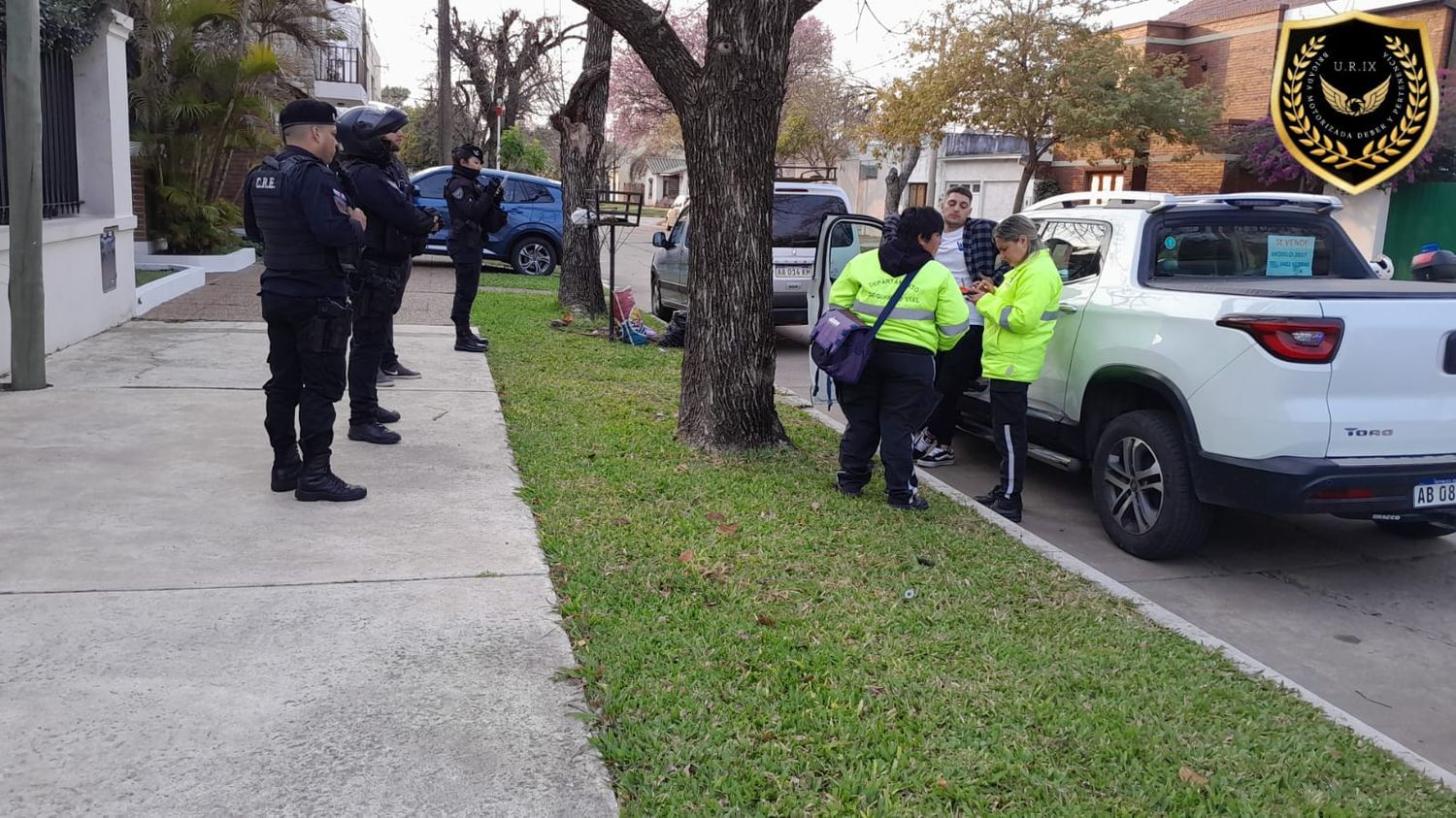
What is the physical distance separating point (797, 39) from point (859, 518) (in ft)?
120

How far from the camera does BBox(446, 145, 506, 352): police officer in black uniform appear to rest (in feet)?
30.5

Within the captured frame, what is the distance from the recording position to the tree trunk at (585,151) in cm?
1247

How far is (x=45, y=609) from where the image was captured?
3.88 meters

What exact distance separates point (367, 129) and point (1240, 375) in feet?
15.5

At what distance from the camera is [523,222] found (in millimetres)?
17766

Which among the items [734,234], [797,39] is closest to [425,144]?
[797,39]

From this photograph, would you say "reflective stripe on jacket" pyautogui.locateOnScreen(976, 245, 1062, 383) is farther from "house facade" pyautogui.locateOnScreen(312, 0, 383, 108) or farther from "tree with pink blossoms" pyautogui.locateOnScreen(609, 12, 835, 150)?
"tree with pink blossoms" pyautogui.locateOnScreen(609, 12, 835, 150)

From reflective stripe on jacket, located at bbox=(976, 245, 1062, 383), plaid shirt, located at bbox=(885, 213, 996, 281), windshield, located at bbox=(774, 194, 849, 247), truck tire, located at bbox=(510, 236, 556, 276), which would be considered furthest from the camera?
truck tire, located at bbox=(510, 236, 556, 276)

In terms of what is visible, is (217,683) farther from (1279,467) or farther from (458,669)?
(1279,467)

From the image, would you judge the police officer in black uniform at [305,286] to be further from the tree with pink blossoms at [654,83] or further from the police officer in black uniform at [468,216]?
the tree with pink blossoms at [654,83]

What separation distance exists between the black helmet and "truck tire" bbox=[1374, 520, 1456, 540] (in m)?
5.84

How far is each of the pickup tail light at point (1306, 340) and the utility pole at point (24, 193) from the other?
7.12 m

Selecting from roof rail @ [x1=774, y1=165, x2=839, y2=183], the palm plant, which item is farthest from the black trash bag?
the palm plant

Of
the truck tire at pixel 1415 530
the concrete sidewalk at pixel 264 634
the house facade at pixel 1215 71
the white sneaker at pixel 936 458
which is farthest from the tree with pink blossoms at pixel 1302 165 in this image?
the concrete sidewalk at pixel 264 634
